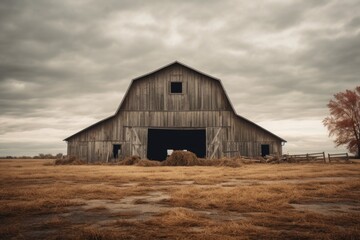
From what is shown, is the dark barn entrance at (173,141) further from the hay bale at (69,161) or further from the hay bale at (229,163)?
the hay bale at (229,163)

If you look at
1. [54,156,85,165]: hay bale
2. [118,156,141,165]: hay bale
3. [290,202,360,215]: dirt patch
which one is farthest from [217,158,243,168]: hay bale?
[290,202,360,215]: dirt patch

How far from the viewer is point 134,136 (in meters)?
24.8

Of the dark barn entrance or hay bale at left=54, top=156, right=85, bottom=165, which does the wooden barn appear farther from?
the dark barn entrance

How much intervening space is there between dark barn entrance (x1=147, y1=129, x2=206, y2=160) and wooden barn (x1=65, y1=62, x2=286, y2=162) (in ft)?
17.8

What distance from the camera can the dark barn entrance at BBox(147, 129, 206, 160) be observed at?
31.5 meters

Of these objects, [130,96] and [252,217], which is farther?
[130,96]

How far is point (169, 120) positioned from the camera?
2492 centimetres

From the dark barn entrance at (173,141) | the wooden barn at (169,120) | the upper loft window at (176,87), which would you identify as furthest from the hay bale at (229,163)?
the dark barn entrance at (173,141)

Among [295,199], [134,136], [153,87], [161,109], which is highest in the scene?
[153,87]

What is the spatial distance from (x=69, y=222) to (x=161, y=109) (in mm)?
21168

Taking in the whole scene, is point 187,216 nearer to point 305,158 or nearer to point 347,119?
point 305,158

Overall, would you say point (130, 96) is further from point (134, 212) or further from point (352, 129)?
point (352, 129)

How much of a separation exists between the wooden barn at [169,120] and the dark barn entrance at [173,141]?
5.42 metres

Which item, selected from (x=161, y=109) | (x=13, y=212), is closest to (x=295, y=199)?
(x=13, y=212)
